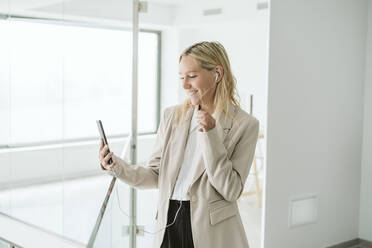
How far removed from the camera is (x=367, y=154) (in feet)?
13.3

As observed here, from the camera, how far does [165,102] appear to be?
4039 millimetres

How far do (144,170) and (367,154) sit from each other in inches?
111

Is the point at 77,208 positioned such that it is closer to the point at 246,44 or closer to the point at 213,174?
the point at 213,174

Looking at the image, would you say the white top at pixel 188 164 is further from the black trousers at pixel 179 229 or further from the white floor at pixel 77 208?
the white floor at pixel 77 208

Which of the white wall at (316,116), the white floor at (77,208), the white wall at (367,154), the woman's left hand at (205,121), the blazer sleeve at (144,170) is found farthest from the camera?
the white wall at (367,154)

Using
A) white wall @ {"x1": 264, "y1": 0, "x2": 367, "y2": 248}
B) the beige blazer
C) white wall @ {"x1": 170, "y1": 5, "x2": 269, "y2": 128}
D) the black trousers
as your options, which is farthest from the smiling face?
white wall @ {"x1": 170, "y1": 5, "x2": 269, "y2": 128}

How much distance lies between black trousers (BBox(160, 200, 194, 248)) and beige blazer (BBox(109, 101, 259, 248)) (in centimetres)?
2

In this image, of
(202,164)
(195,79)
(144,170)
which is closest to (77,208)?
(144,170)

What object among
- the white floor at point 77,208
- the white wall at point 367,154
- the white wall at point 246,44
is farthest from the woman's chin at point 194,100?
the white wall at point 367,154

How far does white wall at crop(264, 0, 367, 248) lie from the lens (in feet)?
11.0

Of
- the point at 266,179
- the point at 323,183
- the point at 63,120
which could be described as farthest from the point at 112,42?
the point at 323,183

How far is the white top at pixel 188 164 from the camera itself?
1.68 m

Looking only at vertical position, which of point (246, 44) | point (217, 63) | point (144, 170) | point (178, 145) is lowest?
point (144, 170)

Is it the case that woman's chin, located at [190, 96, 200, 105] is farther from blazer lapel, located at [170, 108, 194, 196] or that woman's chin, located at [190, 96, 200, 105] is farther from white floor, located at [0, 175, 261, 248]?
white floor, located at [0, 175, 261, 248]
